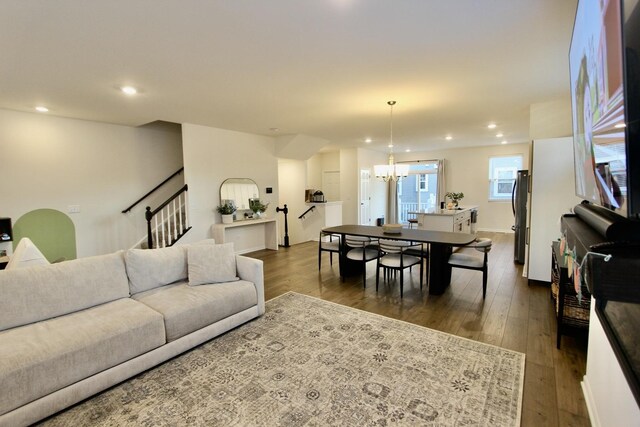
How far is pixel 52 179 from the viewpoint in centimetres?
464

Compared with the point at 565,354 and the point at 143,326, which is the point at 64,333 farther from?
the point at 565,354

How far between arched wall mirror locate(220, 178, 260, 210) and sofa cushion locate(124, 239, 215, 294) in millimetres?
2802

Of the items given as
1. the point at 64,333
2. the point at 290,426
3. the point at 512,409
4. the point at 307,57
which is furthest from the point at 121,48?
the point at 512,409

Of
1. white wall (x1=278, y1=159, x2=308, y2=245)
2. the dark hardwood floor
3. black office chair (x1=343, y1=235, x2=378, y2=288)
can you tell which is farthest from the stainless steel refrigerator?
white wall (x1=278, y1=159, x2=308, y2=245)

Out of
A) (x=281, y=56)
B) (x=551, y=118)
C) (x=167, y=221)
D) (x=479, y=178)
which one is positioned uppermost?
(x=281, y=56)

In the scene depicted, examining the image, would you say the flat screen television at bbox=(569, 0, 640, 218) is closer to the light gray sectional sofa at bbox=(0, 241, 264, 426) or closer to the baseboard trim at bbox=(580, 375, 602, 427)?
the baseboard trim at bbox=(580, 375, 602, 427)

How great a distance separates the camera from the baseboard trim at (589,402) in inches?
68.0

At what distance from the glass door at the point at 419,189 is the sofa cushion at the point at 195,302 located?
24.7 ft

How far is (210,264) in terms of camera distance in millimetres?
3100

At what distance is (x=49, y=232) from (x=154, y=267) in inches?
120

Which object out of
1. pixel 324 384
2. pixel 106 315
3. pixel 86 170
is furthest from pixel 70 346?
pixel 86 170

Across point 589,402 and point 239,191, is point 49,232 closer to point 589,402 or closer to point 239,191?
point 239,191

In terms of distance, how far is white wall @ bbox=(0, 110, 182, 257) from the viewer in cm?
434

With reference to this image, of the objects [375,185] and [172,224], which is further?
[375,185]
